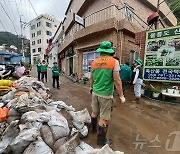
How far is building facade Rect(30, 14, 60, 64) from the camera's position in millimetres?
36000

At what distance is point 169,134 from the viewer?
2.86 meters

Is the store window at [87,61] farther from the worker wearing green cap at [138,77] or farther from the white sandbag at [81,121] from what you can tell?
the white sandbag at [81,121]

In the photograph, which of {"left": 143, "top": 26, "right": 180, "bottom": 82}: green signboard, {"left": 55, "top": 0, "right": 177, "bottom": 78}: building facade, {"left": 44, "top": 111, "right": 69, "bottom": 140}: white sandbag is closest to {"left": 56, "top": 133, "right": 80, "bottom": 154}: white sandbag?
{"left": 44, "top": 111, "right": 69, "bottom": 140}: white sandbag

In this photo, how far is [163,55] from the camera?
18.0ft

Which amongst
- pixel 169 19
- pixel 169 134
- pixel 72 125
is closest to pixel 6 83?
pixel 72 125

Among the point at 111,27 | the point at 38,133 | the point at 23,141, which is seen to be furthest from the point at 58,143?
the point at 111,27

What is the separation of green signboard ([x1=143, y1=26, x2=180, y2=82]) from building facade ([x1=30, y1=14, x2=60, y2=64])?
115ft

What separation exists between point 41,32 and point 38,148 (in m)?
38.9

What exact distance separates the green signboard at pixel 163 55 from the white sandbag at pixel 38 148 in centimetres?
516

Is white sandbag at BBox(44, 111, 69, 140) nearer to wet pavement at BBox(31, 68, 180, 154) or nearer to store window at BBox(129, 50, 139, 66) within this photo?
wet pavement at BBox(31, 68, 180, 154)

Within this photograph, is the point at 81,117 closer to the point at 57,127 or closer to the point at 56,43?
the point at 57,127

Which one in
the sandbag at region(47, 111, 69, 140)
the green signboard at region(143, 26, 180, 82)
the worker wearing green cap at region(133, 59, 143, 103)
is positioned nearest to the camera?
the sandbag at region(47, 111, 69, 140)

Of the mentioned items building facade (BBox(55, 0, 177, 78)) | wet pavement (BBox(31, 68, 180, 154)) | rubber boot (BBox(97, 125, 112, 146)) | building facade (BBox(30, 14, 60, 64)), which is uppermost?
building facade (BBox(30, 14, 60, 64))

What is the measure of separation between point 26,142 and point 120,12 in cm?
756
